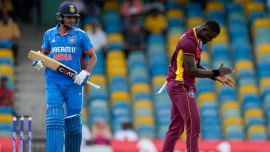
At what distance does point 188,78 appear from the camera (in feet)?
40.8

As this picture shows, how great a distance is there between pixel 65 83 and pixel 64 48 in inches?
17.6

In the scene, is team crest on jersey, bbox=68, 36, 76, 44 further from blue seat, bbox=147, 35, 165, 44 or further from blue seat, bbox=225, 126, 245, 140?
blue seat, bbox=147, 35, 165, 44

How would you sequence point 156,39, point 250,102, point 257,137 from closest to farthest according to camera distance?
1. point 257,137
2. point 250,102
3. point 156,39

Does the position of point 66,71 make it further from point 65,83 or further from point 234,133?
point 234,133

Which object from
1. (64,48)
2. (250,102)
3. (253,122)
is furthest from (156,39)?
(64,48)

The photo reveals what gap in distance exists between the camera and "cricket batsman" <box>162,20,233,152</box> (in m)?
12.2

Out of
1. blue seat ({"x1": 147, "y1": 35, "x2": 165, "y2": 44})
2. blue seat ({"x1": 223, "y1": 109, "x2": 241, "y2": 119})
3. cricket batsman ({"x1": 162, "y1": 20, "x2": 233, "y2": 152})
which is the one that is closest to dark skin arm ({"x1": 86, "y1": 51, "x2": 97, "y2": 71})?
cricket batsman ({"x1": 162, "y1": 20, "x2": 233, "y2": 152})

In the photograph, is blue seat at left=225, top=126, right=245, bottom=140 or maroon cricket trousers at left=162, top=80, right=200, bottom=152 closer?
maroon cricket trousers at left=162, top=80, right=200, bottom=152

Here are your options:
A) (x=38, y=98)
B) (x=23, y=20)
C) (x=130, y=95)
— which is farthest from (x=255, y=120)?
(x=23, y=20)

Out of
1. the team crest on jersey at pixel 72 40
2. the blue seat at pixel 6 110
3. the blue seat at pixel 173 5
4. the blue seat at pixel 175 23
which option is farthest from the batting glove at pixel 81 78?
the blue seat at pixel 173 5

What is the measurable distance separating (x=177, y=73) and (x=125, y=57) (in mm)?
8822

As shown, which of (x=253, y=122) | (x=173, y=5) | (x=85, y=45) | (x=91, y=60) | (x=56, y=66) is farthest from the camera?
(x=173, y=5)

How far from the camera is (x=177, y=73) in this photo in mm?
12469

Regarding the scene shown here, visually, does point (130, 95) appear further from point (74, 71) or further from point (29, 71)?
point (74, 71)
